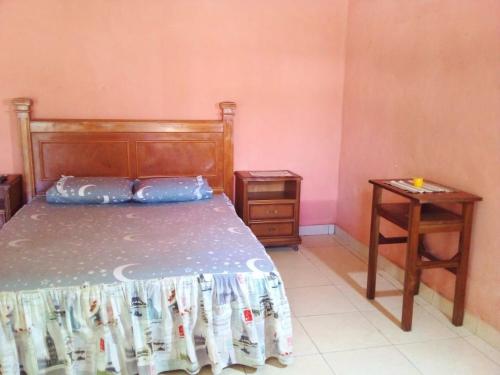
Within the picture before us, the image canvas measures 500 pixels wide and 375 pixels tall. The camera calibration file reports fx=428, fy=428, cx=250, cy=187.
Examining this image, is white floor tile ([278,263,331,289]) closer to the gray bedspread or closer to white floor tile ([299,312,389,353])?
white floor tile ([299,312,389,353])

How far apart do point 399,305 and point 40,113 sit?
122 inches

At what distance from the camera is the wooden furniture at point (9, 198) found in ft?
10.4

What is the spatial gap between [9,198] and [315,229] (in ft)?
8.78

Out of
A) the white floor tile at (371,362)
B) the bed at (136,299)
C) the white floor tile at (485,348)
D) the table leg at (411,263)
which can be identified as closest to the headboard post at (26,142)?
the bed at (136,299)

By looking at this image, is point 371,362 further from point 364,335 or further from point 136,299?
point 136,299

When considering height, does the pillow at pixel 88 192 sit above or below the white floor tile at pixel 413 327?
above

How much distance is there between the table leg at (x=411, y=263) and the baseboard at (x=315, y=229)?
1757mm

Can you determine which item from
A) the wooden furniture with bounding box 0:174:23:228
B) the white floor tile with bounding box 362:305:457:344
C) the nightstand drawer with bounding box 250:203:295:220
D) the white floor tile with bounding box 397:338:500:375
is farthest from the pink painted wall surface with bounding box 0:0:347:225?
the white floor tile with bounding box 397:338:500:375

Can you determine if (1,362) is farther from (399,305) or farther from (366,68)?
(366,68)

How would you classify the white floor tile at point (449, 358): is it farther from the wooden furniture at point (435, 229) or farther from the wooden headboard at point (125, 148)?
the wooden headboard at point (125, 148)

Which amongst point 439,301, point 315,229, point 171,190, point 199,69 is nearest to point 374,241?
point 439,301

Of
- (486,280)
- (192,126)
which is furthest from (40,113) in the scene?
(486,280)

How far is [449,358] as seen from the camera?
88.5 inches

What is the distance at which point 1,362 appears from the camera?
1.86 meters
